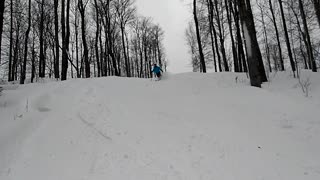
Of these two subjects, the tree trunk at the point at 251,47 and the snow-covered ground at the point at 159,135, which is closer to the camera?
the snow-covered ground at the point at 159,135

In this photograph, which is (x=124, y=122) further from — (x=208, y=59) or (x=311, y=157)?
(x=208, y=59)

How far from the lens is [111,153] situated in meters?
4.92

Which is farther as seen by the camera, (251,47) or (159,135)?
(251,47)

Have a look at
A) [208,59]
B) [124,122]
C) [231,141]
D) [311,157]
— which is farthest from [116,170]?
[208,59]

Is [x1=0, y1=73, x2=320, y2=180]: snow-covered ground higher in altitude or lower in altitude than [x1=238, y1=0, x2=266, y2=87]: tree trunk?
lower

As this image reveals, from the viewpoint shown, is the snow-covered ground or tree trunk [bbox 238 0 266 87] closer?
the snow-covered ground

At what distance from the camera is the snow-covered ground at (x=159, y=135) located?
4.24 meters

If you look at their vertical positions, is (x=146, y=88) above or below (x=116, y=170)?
above

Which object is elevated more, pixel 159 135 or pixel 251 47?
pixel 251 47

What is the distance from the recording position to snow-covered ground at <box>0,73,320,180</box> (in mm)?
4242

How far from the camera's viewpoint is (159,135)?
5684mm

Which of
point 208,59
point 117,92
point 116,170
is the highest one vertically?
point 208,59

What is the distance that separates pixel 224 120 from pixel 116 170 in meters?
3.53

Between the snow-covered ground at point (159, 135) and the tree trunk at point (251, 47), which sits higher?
the tree trunk at point (251, 47)
